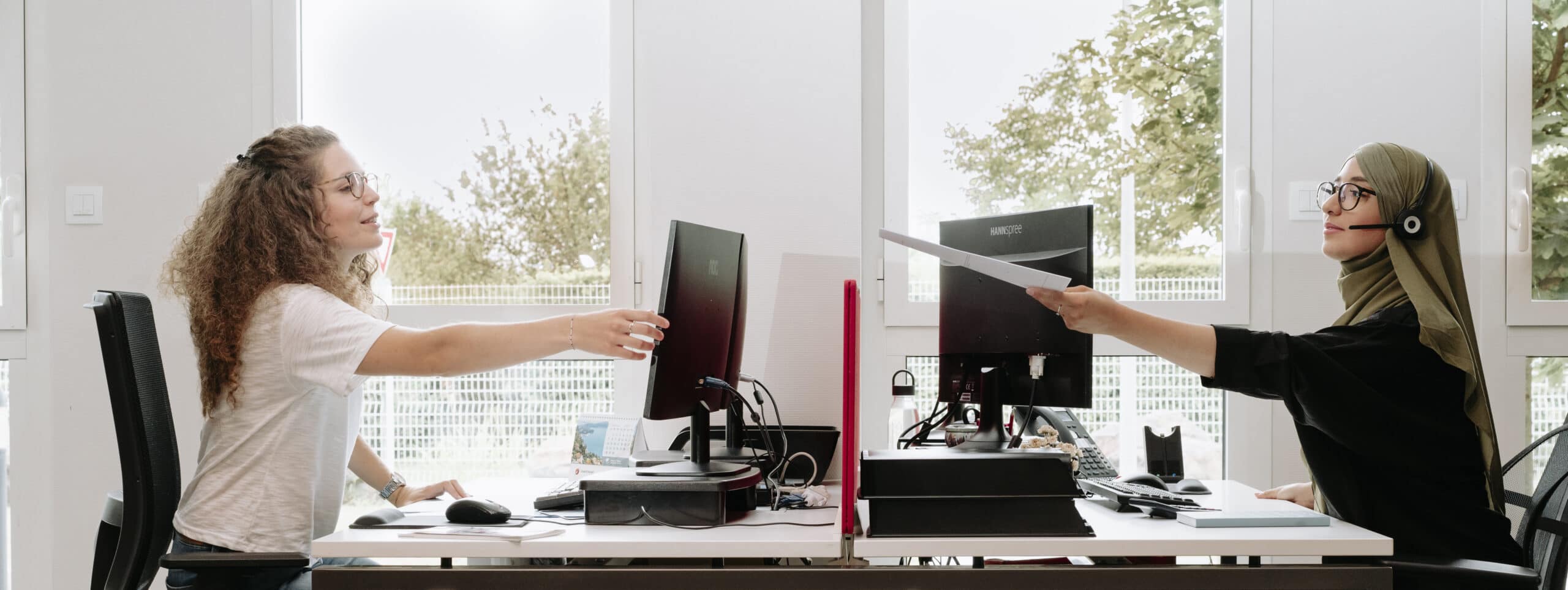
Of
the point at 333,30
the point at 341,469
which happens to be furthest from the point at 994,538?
the point at 333,30

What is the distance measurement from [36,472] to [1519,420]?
4.22 meters

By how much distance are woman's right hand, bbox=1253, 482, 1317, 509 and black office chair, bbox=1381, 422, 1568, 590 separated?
35cm

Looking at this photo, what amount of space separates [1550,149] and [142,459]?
3.47 m

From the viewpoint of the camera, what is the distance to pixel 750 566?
144 cm

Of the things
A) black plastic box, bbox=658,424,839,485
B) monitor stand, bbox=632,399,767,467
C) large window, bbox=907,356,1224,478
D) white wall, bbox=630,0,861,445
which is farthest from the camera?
large window, bbox=907,356,1224,478

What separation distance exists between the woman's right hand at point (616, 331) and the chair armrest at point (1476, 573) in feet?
3.98

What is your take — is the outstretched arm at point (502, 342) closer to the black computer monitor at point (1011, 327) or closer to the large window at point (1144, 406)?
the black computer monitor at point (1011, 327)

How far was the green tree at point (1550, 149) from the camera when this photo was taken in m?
2.59

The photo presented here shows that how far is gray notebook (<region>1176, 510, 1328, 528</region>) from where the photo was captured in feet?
4.89

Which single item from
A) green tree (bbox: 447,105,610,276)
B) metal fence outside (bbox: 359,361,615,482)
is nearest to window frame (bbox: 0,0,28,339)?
metal fence outside (bbox: 359,361,615,482)

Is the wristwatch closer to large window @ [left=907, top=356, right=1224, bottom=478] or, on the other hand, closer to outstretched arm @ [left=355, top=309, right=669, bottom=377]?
outstretched arm @ [left=355, top=309, right=669, bottom=377]

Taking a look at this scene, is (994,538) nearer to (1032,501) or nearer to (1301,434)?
(1032,501)

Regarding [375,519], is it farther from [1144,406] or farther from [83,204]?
[1144,406]

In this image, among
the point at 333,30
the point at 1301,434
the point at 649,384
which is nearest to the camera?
the point at 649,384
